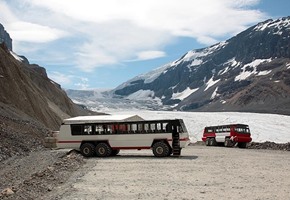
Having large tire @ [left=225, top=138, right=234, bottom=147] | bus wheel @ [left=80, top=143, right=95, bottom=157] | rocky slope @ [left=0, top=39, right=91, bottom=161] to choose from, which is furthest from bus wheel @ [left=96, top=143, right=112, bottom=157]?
large tire @ [left=225, top=138, right=234, bottom=147]

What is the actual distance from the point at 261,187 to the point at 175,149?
1355 centimetres

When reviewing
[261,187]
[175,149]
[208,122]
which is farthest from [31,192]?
[208,122]

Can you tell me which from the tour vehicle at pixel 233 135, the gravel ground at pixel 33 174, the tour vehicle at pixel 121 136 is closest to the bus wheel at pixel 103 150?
the tour vehicle at pixel 121 136

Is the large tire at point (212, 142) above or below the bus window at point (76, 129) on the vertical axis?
below

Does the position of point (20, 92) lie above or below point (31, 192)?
above

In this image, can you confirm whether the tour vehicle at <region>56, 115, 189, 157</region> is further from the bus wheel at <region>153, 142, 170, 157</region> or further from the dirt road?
the dirt road

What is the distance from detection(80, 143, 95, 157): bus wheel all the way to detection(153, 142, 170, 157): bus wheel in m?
4.47

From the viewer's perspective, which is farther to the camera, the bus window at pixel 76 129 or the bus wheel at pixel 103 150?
the bus window at pixel 76 129

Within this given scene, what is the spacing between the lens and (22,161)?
2598 centimetres

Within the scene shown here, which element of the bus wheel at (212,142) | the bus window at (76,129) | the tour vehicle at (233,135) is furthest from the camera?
the bus wheel at (212,142)

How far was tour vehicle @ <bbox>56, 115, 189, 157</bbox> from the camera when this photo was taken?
2877cm

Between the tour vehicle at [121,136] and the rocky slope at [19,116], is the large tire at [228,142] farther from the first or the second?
the rocky slope at [19,116]

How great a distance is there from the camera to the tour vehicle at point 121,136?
28766 millimetres

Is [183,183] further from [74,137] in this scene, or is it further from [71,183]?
[74,137]
